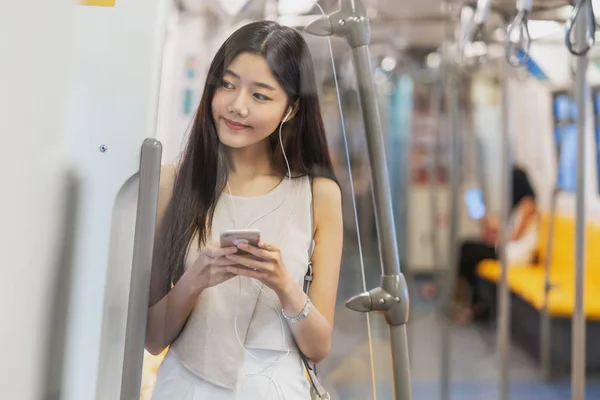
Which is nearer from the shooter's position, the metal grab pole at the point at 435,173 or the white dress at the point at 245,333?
the white dress at the point at 245,333

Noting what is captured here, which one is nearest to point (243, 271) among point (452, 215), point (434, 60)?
point (452, 215)

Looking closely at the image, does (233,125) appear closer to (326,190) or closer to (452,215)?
(326,190)

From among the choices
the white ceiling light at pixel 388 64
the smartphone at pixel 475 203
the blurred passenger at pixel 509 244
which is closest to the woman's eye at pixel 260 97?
the white ceiling light at pixel 388 64

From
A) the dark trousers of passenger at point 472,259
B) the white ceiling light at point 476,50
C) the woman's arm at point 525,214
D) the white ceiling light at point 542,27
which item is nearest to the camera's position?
the white ceiling light at point 542,27

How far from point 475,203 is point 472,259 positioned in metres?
0.40

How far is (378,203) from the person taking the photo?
73 centimetres

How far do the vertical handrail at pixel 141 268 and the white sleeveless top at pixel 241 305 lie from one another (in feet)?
0.15

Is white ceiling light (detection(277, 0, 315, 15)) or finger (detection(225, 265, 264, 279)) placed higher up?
white ceiling light (detection(277, 0, 315, 15))

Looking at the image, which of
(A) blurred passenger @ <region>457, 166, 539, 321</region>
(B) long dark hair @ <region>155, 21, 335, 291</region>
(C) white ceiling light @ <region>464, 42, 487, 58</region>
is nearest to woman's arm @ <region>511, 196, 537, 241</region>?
(A) blurred passenger @ <region>457, 166, 539, 321</region>

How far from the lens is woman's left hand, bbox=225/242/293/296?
0.63 metres

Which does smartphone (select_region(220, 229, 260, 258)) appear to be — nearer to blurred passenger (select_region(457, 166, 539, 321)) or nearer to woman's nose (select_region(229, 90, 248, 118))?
woman's nose (select_region(229, 90, 248, 118))

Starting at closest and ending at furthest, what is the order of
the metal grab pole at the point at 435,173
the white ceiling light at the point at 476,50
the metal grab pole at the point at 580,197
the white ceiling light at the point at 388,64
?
1. the metal grab pole at the point at 580,197
2. the white ceiling light at the point at 388,64
3. the white ceiling light at the point at 476,50
4. the metal grab pole at the point at 435,173

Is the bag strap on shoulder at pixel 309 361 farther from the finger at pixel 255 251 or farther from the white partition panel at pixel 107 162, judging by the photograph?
the white partition panel at pixel 107 162

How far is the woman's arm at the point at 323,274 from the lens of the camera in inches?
26.3
